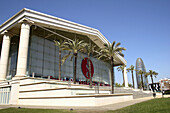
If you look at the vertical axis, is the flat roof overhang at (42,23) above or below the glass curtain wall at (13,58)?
above

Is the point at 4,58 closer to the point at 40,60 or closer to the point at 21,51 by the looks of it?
the point at 21,51

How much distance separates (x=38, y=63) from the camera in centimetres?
3297

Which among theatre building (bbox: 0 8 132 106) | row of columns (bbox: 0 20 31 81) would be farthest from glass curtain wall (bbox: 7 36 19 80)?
row of columns (bbox: 0 20 31 81)

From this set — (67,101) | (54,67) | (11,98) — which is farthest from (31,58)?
(67,101)

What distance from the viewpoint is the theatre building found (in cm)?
1659

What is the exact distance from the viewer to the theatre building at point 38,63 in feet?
54.4

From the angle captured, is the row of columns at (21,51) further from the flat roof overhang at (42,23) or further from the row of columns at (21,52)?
the flat roof overhang at (42,23)

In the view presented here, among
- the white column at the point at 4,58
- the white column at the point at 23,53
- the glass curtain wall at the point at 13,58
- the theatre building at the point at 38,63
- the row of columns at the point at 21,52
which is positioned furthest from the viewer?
the glass curtain wall at the point at 13,58

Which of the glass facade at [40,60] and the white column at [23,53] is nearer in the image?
the white column at [23,53]

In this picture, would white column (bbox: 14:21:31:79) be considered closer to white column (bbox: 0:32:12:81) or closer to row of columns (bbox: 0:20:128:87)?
row of columns (bbox: 0:20:128:87)

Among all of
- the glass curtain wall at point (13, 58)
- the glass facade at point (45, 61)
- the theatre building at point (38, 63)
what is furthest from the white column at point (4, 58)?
the glass facade at point (45, 61)

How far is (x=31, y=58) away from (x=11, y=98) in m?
12.4

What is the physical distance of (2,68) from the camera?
90.4 ft

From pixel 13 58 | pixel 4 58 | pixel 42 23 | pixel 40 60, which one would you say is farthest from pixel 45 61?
pixel 42 23
